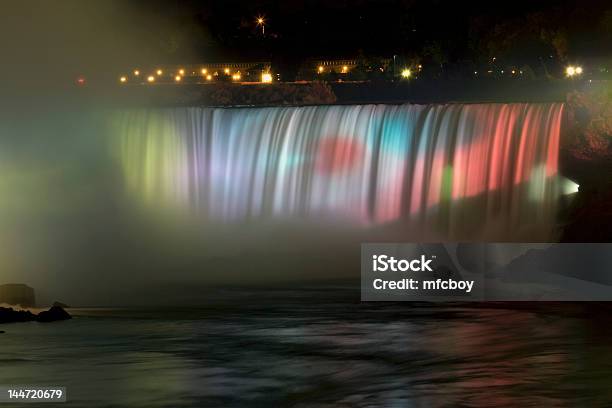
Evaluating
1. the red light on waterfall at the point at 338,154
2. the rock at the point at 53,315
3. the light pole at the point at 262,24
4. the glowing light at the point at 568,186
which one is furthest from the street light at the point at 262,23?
the rock at the point at 53,315

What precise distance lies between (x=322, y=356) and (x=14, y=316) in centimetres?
818

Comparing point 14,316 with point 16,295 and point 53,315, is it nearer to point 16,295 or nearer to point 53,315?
point 53,315

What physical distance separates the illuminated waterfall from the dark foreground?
13.1 meters

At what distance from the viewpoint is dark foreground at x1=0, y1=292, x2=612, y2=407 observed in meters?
23.2

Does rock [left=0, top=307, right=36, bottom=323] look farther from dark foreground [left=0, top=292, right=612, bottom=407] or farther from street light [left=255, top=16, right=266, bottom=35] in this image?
street light [left=255, top=16, right=266, bottom=35]

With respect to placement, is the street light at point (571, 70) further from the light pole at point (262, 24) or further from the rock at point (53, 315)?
the light pole at point (262, 24)

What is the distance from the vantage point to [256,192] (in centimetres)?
5188

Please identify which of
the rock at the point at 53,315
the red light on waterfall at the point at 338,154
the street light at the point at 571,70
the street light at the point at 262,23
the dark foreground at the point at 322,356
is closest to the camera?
the dark foreground at the point at 322,356

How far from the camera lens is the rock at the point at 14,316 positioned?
30953 mm

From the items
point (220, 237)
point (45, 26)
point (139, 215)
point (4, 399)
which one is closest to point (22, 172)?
point (139, 215)

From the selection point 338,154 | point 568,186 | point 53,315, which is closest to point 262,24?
point 338,154

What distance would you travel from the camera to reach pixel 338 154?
164ft

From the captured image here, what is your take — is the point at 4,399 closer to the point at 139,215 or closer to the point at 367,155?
the point at 367,155

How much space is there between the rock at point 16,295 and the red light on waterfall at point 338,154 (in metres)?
17.6
